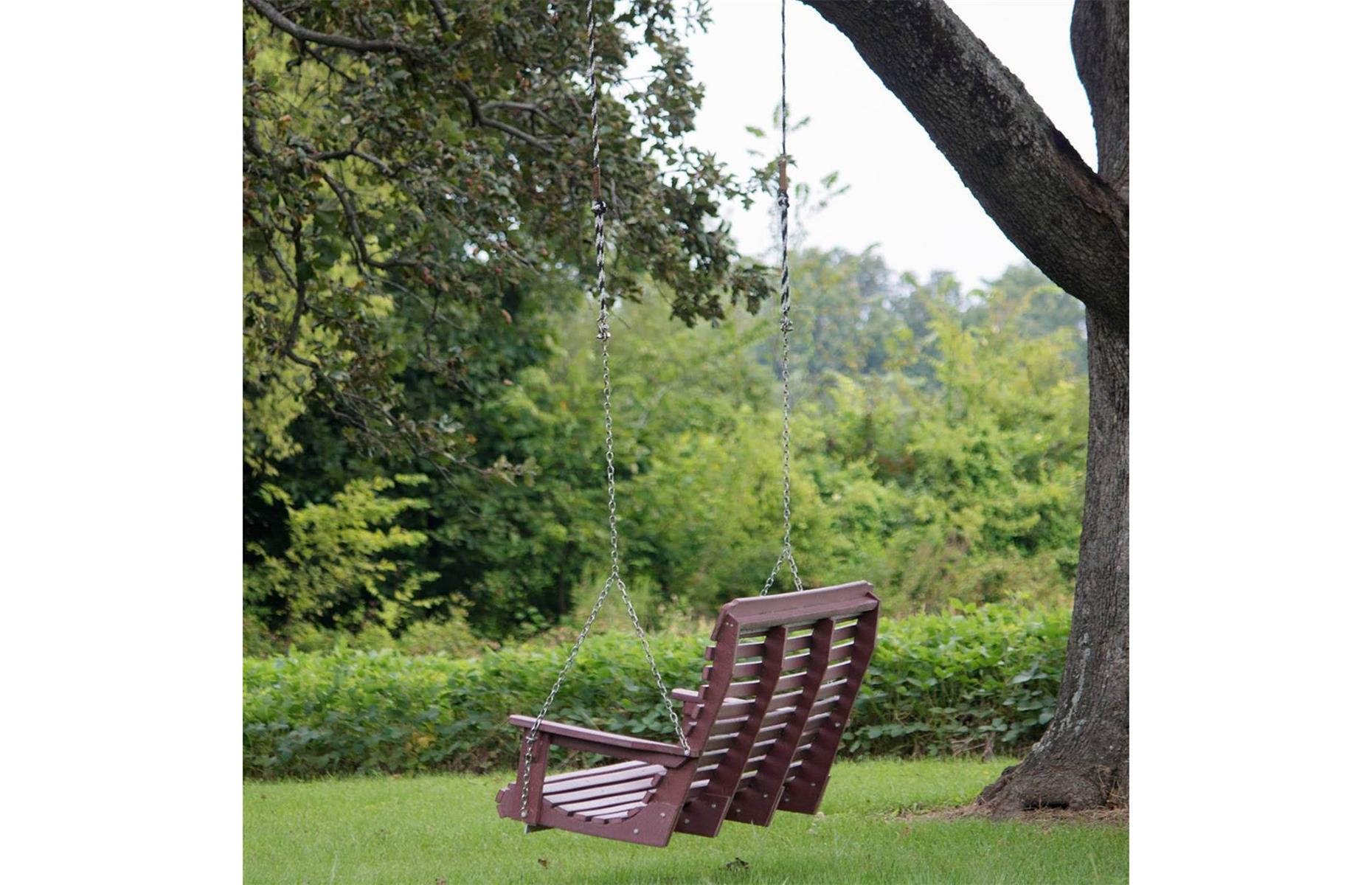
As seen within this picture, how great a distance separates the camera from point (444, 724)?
24.7 ft

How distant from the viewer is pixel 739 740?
13.0ft

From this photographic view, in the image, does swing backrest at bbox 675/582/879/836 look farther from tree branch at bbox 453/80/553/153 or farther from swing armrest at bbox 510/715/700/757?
tree branch at bbox 453/80/553/153

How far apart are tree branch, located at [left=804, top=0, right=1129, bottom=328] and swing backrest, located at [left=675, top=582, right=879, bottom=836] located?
1579 mm

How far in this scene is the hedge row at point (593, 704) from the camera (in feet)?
23.9

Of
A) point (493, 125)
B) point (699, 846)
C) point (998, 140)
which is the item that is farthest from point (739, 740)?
point (493, 125)

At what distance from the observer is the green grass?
444cm

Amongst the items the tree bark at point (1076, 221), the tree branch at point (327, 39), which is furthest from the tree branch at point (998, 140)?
the tree branch at point (327, 39)

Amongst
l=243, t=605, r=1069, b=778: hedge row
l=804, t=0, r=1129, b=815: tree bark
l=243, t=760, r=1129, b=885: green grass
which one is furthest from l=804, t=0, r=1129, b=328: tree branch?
l=243, t=605, r=1069, b=778: hedge row

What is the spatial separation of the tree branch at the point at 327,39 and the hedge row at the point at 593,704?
3431 millimetres

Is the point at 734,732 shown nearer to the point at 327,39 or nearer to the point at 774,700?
the point at 774,700
